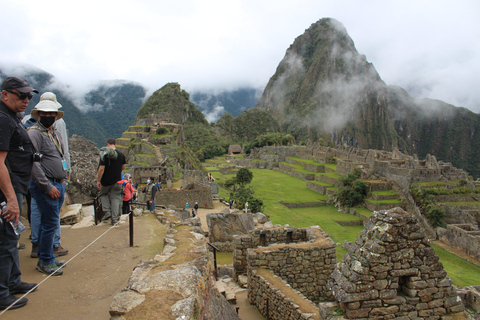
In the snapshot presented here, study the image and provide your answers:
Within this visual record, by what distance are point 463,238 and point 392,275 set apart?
2767 cm

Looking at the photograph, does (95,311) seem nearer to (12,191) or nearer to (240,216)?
(12,191)

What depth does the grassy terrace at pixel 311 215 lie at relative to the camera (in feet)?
65.3

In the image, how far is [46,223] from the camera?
13.2 feet

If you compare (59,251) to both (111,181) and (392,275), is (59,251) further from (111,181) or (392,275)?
(392,275)

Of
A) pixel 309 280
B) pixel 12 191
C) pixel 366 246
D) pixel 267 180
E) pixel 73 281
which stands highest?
pixel 12 191

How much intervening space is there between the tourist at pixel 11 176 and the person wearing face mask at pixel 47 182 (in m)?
0.50

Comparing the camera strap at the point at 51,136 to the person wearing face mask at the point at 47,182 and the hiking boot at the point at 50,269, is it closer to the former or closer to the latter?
the person wearing face mask at the point at 47,182

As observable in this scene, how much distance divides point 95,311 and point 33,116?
2.79 meters

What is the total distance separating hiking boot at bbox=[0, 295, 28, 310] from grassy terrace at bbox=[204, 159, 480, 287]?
7466mm

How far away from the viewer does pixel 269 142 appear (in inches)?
3265

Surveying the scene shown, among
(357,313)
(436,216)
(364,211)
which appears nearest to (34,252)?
(357,313)

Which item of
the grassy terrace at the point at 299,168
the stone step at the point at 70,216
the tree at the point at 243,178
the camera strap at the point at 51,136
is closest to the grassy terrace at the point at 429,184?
the tree at the point at 243,178

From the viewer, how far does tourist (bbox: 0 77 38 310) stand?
9.84 feet

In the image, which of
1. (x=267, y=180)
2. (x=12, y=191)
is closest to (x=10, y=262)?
(x=12, y=191)
